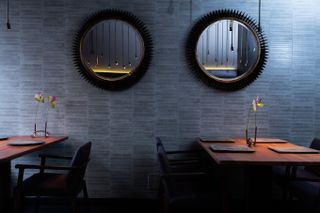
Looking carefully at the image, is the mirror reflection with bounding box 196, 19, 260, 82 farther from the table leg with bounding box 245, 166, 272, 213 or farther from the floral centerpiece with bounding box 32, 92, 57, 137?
the floral centerpiece with bounding box 32, 92, 57, 137

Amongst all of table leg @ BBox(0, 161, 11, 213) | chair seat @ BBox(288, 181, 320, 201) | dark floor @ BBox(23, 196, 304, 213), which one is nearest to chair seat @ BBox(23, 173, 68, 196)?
table leg @ BBox(0, 161, 11, 213)

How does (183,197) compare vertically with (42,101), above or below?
below

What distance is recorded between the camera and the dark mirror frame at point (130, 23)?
2910mm

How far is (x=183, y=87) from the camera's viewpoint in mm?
2967

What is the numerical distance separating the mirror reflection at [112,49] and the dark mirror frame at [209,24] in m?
0.55

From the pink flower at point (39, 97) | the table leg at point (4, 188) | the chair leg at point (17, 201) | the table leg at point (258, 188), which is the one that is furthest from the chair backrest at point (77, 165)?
the table leg at point (258, 188)

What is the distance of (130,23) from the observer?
2920mm

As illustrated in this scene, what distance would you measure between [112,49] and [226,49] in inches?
48.4

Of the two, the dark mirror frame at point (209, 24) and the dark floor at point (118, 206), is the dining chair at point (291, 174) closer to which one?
the dark floor at point (118, 206)

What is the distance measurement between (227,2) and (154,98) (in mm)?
1302

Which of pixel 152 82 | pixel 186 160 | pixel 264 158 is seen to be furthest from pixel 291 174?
pixel 152 82

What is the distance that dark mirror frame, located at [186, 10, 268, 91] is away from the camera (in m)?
2.92

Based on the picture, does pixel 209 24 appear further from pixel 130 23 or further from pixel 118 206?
pixel 118 206

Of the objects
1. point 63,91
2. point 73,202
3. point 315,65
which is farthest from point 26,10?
point 315,65
